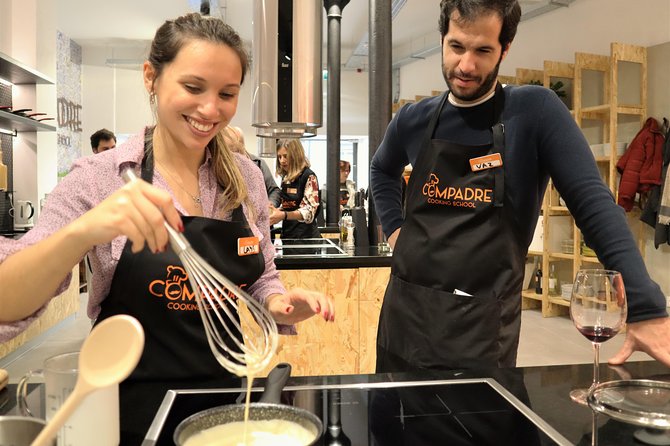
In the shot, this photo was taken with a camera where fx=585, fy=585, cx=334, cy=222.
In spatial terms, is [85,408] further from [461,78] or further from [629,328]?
[461,78]

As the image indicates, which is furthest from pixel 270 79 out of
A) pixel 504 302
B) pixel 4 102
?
pixel 4 102

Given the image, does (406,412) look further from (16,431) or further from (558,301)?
(558,301)

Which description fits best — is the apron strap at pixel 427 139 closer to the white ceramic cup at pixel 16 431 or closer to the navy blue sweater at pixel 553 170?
the navy blue sweater at pixel 553 170

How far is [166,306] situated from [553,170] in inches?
43.1

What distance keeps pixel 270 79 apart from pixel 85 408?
184 centimetres

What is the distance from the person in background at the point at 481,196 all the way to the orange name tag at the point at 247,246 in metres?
0.54

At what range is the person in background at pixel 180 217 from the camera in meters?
1.23

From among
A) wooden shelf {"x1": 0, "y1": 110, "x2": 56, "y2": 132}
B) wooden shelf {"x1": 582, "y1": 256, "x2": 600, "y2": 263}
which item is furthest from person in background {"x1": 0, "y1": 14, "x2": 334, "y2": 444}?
wooden shelf {"x1": 582, "y1": 256, "x2": 600, "y2": 263}

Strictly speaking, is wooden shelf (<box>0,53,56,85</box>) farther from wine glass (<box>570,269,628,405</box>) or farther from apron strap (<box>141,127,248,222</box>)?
wine glass (<box>570,269,628,405</box>)

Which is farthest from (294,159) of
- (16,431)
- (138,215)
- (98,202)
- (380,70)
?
(16,431)

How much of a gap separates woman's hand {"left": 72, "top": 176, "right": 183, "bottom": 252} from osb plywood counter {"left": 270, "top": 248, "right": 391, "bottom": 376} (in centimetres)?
241

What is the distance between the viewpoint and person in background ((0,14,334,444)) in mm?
1229

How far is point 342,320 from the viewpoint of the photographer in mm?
3264

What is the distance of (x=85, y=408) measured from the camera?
816mm
